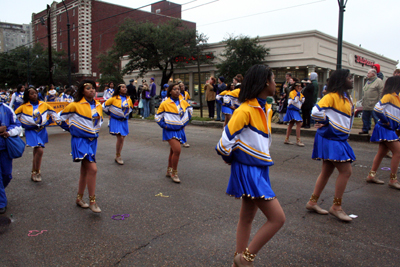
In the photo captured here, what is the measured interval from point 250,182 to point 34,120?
4.94 m

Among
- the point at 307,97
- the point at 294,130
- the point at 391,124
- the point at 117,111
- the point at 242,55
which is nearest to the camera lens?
the point at 391,124

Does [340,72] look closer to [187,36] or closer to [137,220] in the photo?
[137,220]

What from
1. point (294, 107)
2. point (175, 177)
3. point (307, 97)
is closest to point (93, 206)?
point (175, 177)

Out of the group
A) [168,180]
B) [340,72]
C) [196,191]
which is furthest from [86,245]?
[340,72]

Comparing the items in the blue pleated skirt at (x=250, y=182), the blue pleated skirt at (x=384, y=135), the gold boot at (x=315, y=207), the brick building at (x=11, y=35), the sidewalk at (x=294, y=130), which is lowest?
the gold boot at (x=315, y=207)

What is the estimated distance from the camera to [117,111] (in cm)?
748

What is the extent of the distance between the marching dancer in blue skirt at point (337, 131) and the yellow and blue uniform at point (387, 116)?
1.54 m

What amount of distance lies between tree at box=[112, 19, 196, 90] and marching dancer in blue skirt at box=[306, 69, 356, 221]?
30.5 metres

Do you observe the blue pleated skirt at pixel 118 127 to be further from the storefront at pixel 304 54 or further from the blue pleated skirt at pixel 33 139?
the storefront at pixel 304 54

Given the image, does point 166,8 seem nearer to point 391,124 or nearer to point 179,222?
point 391,124

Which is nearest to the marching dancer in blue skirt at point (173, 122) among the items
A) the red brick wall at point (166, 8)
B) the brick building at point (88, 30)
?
the brick building at point (88, 30)

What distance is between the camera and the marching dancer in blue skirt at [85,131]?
14.4 feet

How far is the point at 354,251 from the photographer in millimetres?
3217

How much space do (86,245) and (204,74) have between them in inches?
1326
